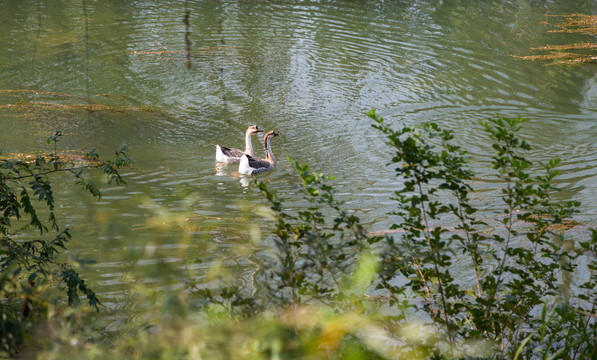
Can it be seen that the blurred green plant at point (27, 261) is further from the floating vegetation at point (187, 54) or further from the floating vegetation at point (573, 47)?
the floating vegetation at point (573, 47)

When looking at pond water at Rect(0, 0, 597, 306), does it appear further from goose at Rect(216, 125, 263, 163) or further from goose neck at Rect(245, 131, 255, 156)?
goose neck at Rect(245, 131, 255, 156)

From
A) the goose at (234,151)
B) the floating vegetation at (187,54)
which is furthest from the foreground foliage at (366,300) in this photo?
the floating vegetation at (187,54)

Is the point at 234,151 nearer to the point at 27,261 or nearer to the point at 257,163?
the point at 257,163

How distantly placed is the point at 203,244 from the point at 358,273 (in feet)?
13.1

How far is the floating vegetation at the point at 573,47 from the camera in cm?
1580

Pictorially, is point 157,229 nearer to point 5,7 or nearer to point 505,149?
point 505,149

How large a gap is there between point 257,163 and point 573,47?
10.6 metres

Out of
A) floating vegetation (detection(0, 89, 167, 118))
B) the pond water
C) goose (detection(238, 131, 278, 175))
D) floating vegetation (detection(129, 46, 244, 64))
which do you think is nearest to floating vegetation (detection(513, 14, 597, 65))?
the pond water

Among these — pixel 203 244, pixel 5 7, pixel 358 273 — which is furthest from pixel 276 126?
pixel 5 7

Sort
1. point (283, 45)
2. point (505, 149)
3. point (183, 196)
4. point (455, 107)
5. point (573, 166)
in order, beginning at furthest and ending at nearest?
point (283, 45), point (455, 107), point (573, 166), point (183, 196), point (505, 149)

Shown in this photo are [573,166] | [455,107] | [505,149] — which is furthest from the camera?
[455,107]

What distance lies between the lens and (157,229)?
684cm

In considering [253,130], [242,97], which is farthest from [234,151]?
[242,97]

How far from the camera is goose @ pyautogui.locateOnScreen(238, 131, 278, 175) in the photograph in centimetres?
980
